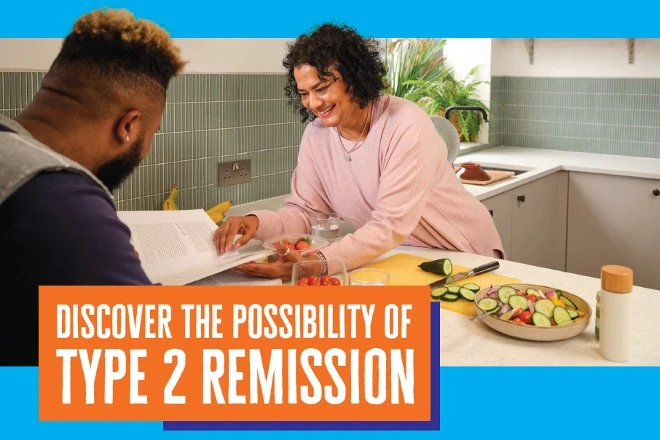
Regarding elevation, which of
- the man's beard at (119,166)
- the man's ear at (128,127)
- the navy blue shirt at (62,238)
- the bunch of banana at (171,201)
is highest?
the man's ear at (128,127)

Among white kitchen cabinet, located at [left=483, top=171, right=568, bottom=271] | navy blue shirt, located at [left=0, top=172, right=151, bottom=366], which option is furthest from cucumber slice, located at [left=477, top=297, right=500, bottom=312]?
white kitchen cabinet, located at [left=483, top=171, right=568, bottom=271]

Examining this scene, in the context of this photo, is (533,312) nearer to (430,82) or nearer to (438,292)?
(438,292)

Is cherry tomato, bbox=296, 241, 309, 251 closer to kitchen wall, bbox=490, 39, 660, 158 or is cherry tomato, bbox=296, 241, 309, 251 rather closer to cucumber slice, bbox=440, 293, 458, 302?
cucumber slice, bbox=440, 293, 458, 302

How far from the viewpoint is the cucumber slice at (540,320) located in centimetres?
137

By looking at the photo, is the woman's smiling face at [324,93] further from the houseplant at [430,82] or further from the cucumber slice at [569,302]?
the houseplant at [430,82]

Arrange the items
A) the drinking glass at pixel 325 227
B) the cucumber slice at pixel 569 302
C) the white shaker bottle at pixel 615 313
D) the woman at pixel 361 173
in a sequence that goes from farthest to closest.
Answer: the drinking glass at pixel 325 227, the woman at pixel 361 173, the cucumber slice at pixel 569 302, the white shaker bottle at pixel 615 313

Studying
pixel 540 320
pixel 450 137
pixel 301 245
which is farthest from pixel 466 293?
pixel 450 137

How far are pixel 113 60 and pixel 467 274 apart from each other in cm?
99

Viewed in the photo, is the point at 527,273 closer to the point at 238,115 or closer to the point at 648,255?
the point at 238,115

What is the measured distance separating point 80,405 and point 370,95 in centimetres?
137

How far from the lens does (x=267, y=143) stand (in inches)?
108

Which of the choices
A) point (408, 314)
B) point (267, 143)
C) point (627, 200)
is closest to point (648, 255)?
point (627, 200)

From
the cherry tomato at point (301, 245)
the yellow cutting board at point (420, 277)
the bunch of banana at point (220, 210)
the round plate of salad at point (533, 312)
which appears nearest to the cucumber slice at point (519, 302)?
the round plate of salad at point (533, 312)

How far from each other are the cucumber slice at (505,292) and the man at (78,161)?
2.51ft
